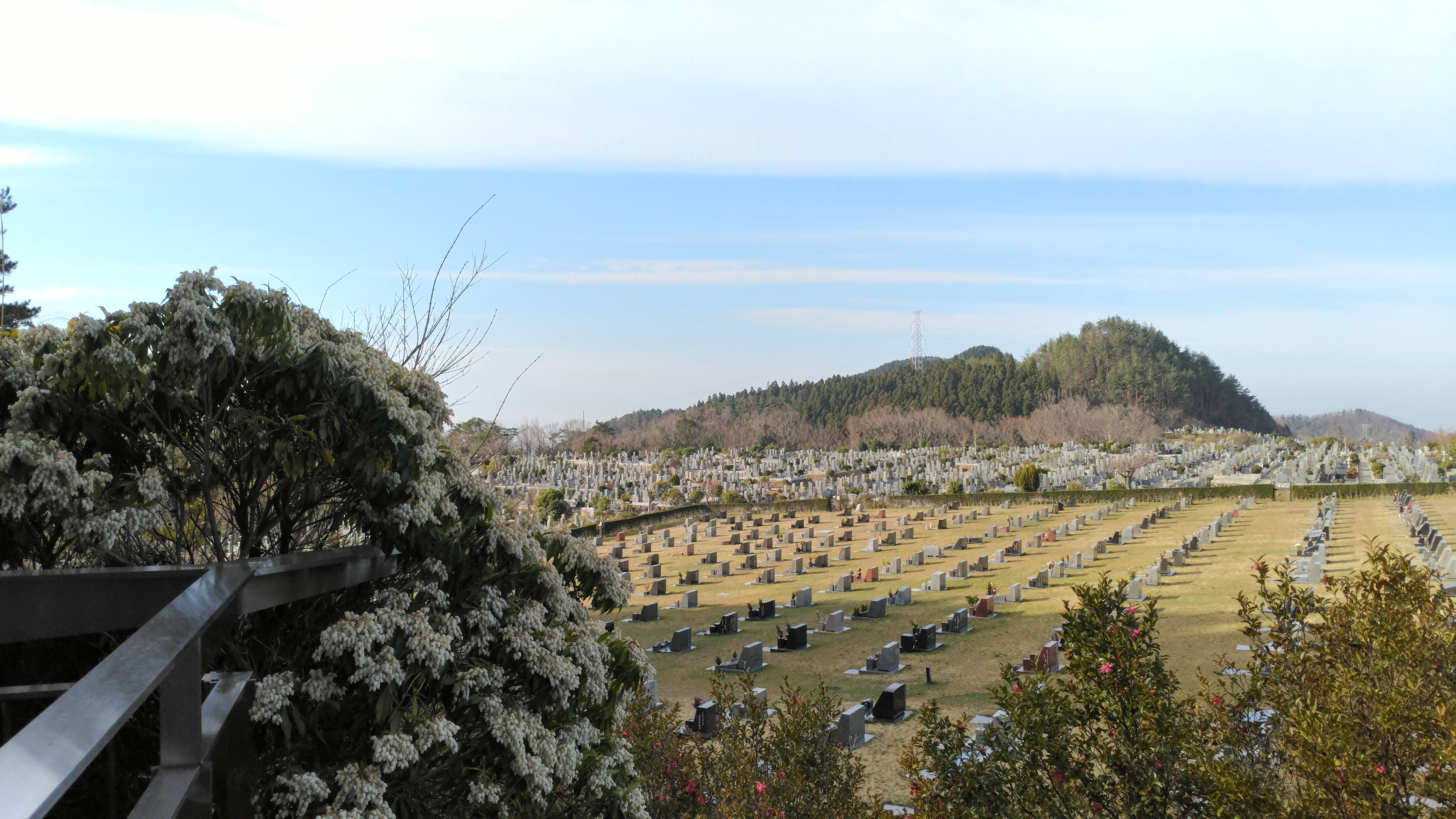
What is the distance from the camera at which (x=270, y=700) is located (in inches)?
161

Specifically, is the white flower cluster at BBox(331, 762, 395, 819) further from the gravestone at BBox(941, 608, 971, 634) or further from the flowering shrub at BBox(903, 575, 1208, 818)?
the gravestone at BBox(941, 608, 971, 634)

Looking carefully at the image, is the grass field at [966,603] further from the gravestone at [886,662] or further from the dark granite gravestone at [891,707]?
the dark granite gravestone at [891,707]

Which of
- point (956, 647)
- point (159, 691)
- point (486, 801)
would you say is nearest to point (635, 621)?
point (956, 647)

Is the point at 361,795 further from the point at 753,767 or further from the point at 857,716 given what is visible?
the point at 857,716

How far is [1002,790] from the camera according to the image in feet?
22.2

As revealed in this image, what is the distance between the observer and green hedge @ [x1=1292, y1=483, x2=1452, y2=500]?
39781 mm

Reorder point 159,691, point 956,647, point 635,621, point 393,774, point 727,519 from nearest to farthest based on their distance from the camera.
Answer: point 159,691 → point 393,774 → point 956,647 → point 635,621 → point 727,519

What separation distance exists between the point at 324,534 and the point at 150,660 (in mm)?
3573

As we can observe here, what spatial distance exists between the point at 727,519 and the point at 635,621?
71.3ft

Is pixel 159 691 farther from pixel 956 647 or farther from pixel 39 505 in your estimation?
pixel 956 647

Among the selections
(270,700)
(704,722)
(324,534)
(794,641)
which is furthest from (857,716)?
(270,700)

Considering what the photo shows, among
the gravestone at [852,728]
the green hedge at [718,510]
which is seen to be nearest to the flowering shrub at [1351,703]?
the gravestone at [852,728]

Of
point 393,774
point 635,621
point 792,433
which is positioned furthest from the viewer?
point 792,433

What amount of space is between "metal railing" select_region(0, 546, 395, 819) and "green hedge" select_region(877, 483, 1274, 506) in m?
44.1
